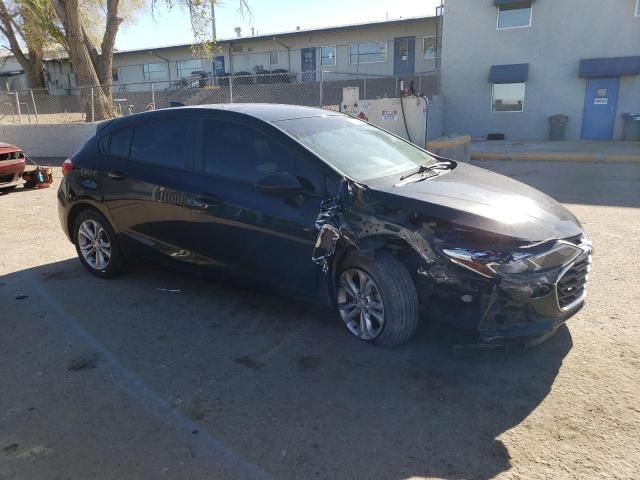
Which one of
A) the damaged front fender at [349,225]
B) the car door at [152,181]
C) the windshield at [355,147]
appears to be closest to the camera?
the damaged front fender at [349,225]

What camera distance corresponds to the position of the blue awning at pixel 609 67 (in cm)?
1714

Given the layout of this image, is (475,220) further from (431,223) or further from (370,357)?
(370,357)

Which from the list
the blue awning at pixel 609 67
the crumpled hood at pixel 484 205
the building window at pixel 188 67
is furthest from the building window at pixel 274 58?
the crumpled hood at pixel 484 205

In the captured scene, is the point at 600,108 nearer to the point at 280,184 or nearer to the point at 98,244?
the point at 280,184

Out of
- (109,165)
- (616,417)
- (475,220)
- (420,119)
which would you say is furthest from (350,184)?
(420,119)

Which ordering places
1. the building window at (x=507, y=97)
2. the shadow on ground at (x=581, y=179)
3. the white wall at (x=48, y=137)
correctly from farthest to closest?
the building window at (x=507, y=97), the white wall at (x=48, y=137), the shadow on ground at (x=581, y=179)

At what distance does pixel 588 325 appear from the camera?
392 cm

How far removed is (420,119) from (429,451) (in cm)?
1180

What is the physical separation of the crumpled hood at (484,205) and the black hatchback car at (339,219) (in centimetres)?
1

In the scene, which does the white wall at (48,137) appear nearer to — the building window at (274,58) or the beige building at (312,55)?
the beige building at (312,55)

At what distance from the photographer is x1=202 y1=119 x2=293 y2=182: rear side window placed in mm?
3959

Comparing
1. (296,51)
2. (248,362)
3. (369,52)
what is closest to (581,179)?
(248,362)

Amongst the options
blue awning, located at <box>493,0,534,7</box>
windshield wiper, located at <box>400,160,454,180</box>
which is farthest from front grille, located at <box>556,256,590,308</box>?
blue awning, located at <box>493,0,534,7</box>

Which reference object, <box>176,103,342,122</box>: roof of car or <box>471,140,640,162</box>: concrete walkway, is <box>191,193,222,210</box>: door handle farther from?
<box>471,140,640,162</box>: concrete walkway
